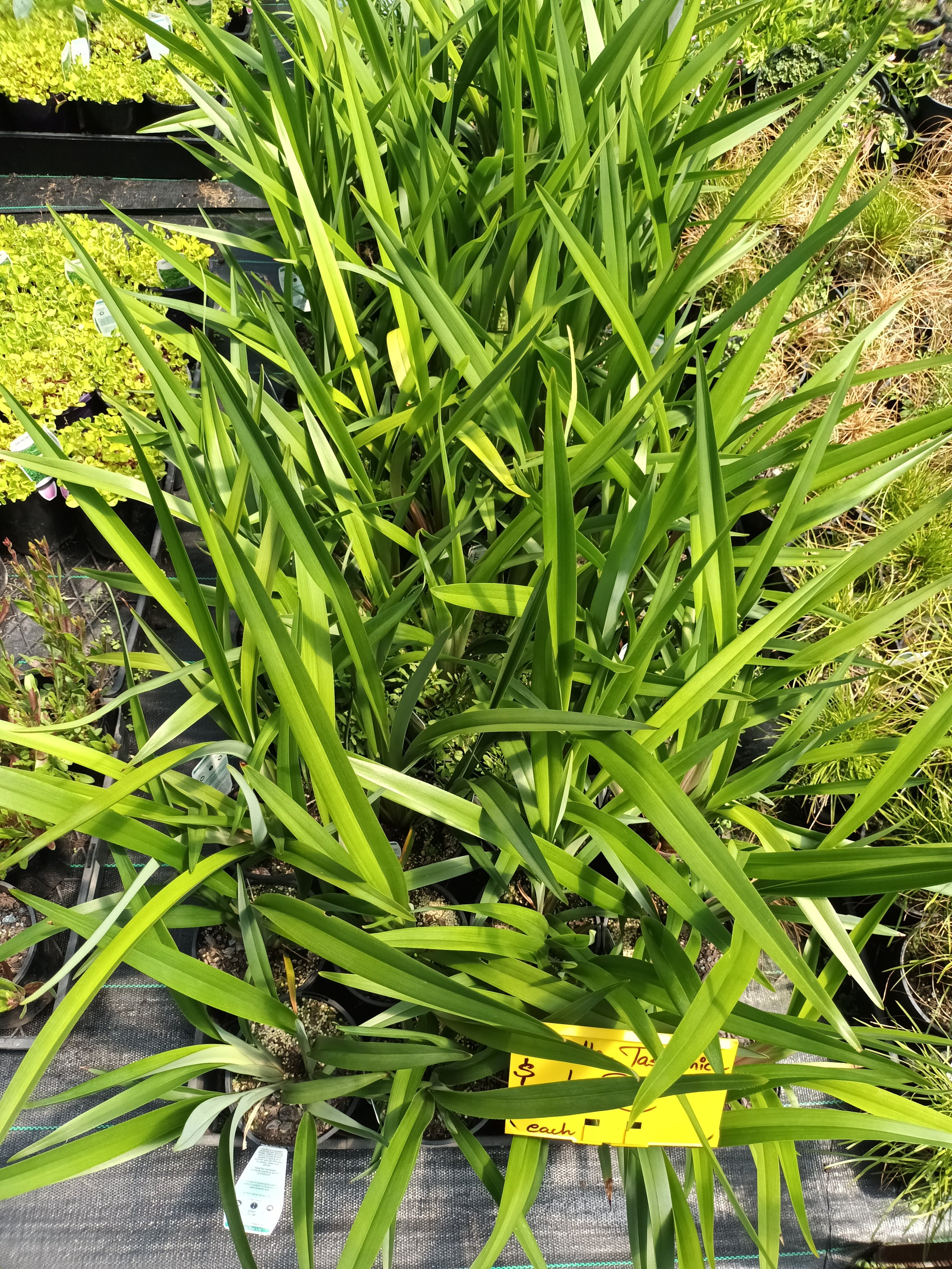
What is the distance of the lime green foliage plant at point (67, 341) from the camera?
1.21 metres

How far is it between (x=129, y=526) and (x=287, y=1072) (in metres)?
0.86

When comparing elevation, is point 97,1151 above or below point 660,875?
below

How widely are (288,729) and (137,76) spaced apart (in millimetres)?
1782

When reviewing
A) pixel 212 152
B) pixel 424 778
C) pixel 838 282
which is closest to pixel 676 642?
pixel 424 778

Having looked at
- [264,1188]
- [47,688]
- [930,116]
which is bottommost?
[264,1188]

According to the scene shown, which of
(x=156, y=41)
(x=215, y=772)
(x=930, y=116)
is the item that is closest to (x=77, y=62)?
(x=156, y=41)

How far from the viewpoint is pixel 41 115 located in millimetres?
1732

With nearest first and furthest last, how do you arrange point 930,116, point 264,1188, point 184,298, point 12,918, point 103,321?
1. point 264,1188
2. point 12,918
3. point 103,321
4. point 184,298
5. point 930,116

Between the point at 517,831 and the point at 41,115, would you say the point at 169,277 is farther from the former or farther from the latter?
the point at 517,831

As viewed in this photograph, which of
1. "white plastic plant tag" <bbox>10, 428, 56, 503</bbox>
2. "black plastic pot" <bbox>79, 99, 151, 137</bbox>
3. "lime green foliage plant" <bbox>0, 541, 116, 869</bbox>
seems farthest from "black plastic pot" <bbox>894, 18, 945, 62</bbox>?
"lime green foliage plant" <bbox>0, 541, 116, 869</bbox>

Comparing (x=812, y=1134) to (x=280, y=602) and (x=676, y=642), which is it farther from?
(x=280, y=602)

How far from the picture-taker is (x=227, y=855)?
0.57 metres

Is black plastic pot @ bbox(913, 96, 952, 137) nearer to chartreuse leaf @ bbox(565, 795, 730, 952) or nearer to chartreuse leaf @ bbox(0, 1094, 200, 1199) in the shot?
chartreuse leaf @ bbox(565, 795, 730, 952)

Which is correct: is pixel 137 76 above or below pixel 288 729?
above
